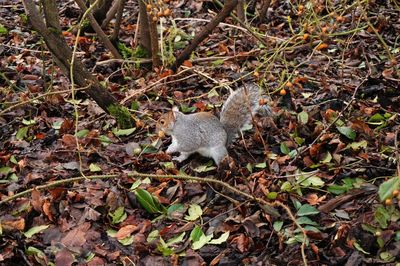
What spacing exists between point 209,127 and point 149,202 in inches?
25.2

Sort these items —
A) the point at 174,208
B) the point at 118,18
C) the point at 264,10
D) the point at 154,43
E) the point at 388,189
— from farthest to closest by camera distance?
1. the point at 264,10
2. the point at 118,18
3. the point at 154,43
4. the point at 174,208
5. the point at 388,189

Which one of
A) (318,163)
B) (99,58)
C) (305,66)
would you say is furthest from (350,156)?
(99,58)

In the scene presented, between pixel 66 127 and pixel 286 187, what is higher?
pixel 286 187

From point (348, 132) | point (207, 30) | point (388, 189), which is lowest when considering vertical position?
point (348, 132)

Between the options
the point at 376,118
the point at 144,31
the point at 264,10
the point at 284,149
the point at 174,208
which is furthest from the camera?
the point at 264,10

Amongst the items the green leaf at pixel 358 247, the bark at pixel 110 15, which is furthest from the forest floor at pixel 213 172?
the bark at pixel 110 15

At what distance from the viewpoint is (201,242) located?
309cm

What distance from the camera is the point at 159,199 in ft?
11.2

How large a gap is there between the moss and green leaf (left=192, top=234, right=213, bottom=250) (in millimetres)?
1317

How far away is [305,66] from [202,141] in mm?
1628

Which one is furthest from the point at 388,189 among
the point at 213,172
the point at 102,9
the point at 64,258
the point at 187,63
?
the point at 102,9

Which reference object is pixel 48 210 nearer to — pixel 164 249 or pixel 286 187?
pixel 164 249

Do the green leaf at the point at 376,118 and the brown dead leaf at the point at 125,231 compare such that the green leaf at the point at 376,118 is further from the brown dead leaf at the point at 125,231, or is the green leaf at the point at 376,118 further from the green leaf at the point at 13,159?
the green leaf at the point at 13,159

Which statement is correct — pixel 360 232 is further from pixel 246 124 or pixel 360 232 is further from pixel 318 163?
pixel 246 124
